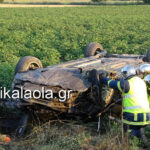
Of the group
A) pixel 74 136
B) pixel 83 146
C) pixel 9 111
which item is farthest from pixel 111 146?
pixel 9 111

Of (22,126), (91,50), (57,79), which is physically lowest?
(22,126)

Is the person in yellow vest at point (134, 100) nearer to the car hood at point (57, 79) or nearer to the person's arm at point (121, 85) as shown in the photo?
the person's arm at point (121, 85)

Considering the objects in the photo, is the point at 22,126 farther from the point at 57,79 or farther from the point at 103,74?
the point at 103,74

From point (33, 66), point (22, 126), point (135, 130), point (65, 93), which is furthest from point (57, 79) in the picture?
point (135, 130)

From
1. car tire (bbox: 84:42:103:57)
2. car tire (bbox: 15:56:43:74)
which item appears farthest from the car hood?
car tire (bbox: 84:42:103:57)

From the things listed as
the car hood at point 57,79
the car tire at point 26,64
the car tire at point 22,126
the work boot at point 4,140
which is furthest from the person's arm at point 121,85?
the car tire at point 26,64

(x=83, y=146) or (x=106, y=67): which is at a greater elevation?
(x=106, y=67)

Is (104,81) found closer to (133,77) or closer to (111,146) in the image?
(133,77)

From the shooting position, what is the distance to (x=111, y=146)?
17.4 ft

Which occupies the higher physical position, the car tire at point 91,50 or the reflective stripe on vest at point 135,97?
the car tire at point 91,50

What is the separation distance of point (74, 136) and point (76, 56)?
8645 mm

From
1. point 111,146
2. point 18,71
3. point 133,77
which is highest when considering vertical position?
point 18,71

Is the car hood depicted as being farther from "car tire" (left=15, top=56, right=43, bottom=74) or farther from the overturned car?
"car tire" (left=15, top=56, right=43, bottom=74)

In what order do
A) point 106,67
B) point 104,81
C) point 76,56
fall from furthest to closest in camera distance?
point 76,56, point 106,67, point 104,81
